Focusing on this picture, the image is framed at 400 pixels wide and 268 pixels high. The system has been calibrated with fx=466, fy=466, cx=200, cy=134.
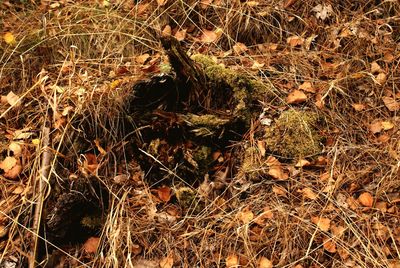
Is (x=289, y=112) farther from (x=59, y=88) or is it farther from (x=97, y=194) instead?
(x=59, y=88)

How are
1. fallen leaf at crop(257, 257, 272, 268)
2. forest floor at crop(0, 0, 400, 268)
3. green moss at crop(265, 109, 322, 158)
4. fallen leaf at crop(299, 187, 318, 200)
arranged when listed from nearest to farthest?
fallen leaf at crop(257, 257, 272, 268)
forest floor at crop(0, 0, 400, 268)
fallen leaf at crop(299, 187, 318, 200)
green moss at crop(265, 109, 322, 158)

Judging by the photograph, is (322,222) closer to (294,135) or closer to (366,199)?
(366,199)

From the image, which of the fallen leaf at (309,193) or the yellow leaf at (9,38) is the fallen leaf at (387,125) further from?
the yellow leaf at (9,38)

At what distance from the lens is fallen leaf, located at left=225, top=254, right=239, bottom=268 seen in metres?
2.40

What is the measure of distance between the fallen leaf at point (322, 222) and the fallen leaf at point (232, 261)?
0.46 meters

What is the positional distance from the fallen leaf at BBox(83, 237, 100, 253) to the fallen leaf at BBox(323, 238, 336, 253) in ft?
3.97

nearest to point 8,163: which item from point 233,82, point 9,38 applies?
point 9,38

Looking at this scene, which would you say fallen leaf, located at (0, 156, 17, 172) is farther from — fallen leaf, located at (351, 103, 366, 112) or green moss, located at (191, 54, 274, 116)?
fallen leaf, located at (351, 103, 366, 112)

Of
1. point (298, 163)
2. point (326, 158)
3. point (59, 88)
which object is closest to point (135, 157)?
point (59, 88)

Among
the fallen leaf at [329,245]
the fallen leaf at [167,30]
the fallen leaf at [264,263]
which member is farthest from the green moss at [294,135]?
the fallen leaf at [167,30]

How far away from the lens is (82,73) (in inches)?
130

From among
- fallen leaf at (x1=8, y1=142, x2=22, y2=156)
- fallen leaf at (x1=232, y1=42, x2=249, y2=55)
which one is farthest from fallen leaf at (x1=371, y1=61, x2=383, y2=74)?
fallen leaf at (x1=8, y1=142, x2=22, y2=156)

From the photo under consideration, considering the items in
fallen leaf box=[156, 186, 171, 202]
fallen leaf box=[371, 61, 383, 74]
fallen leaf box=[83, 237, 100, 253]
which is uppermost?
fallen leaf box=[371, 61, 383, 74]

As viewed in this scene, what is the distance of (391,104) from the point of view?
308cm
